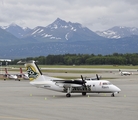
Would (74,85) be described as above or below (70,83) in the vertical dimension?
below

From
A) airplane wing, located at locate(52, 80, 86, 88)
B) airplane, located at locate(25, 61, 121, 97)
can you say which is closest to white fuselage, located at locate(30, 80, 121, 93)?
airplane, located at locate(25, 61, 121, 97)

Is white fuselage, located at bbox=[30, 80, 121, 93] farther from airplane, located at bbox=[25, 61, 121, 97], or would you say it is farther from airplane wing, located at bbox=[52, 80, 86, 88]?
airplane wing, located at bbox=[52, 80, 86, 88]

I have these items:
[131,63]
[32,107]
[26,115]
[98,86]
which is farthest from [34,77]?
[131,63]

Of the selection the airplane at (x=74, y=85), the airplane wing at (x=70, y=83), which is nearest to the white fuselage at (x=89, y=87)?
the airplane at (x=74, y=85)

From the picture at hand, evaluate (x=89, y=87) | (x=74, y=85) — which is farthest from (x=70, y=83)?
(x=89, y=87)

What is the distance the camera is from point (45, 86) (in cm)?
4381

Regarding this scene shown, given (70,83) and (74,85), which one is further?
(74,85)

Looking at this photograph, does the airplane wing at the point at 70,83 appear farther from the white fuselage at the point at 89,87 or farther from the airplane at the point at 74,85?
the white fuselage at the point at 89,87

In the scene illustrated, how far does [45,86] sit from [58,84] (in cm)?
165

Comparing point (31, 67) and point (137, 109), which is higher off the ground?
point (31, 67)

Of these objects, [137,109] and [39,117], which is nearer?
[39,117]

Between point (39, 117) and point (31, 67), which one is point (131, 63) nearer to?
point (31, 67)

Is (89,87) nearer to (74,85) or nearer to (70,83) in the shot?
(74,85)

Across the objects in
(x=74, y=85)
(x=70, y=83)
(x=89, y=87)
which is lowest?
(x=89, y=87)
